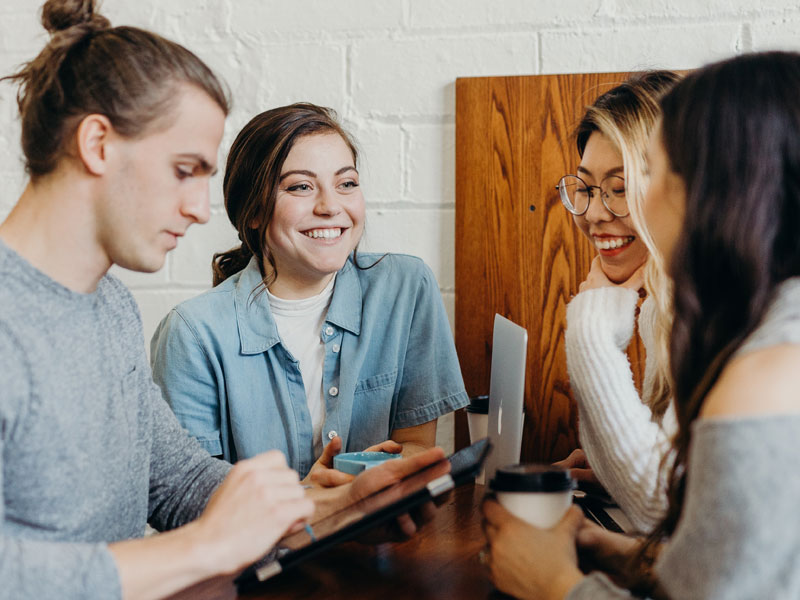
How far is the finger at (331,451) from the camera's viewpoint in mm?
1223

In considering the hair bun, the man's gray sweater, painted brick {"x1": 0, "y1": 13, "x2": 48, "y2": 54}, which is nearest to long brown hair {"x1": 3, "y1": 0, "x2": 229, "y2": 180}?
the hair bun

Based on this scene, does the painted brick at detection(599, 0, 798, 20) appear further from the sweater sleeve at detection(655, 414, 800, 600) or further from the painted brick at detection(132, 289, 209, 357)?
the sweater sleeve at detection(655, 414, 800, 600)

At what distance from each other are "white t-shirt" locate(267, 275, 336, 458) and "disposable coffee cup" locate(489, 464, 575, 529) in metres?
0.75

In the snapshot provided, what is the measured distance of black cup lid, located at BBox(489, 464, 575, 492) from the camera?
75 centimetres

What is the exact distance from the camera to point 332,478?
108 cm

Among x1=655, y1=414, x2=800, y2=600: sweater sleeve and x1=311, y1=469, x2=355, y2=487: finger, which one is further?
x1=311, y1=469, x2=355, y2=487: finger

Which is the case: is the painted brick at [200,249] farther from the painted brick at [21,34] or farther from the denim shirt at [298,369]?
the painted brick at [21,34]

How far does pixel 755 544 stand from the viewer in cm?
53

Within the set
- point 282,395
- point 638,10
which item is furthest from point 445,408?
point 638,10

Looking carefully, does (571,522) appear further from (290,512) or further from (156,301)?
(156,301)

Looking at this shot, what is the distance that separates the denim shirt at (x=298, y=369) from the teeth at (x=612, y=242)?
0.35 metres

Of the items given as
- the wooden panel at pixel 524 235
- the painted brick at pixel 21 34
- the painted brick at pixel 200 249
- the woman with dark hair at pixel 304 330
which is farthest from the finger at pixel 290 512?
the painted brick at pixel 21 34

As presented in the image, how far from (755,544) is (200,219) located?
639 millimetres

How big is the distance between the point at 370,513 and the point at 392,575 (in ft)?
0.46
